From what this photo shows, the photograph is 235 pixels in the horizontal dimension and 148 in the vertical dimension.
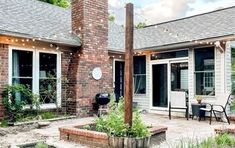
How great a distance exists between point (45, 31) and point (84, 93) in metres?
2.50

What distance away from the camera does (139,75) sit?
1311 cm

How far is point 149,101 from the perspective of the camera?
41.2 ft

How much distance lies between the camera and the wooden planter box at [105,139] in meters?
5.01

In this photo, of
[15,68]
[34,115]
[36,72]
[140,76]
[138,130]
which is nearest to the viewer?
[138,130]

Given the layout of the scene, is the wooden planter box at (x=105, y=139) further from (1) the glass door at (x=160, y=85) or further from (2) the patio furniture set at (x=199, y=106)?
(1) the glass door at (x=160, y=85)

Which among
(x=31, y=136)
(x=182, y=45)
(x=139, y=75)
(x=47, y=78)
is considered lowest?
(x=31, y=136)

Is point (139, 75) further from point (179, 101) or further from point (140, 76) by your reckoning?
point (179, 101)

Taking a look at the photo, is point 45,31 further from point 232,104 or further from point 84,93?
point 232,104

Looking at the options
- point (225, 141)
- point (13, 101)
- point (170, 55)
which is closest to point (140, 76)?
point (170, 55)

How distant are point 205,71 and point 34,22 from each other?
621cm

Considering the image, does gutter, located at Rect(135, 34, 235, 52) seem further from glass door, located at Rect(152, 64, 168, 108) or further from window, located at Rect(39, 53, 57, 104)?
window, located at Rect(39, 53, 57, 104)

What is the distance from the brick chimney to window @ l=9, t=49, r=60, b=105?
0.74 m

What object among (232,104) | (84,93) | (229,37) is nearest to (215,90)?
(232,104)

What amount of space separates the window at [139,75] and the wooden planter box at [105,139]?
6.51 metres
